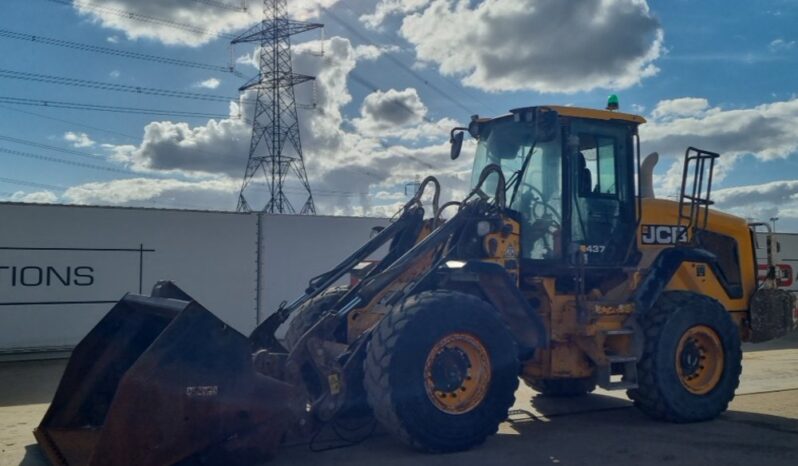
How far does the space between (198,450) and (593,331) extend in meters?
3.83

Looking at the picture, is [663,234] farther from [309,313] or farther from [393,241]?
[309,313]

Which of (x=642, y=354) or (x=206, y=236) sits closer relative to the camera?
(x=642, y=354)

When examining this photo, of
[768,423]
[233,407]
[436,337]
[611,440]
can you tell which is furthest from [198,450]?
[768,423]

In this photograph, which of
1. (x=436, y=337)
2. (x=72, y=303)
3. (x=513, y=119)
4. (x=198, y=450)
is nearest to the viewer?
(x=198, y=450)

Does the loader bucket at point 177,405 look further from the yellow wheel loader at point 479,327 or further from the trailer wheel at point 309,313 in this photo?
the trailer wheel at point 309,313

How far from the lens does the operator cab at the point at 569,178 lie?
7035mm

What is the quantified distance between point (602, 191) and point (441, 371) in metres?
2.81

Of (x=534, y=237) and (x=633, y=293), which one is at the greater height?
(x=534, y=237)

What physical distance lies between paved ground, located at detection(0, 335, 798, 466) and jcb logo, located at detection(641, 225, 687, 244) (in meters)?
1.86

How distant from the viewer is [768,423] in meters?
7.20

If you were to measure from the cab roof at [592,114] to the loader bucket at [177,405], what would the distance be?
12.3ft

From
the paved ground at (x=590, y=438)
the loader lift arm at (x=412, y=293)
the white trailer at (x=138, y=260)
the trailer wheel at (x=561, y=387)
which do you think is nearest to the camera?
the loader lift arm at (x=412, y=293)

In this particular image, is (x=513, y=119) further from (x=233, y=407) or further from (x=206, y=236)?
(x=206, y=236)

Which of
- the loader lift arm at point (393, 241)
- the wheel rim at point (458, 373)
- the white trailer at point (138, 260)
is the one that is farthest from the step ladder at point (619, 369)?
the white trailer at point (138, 260)
